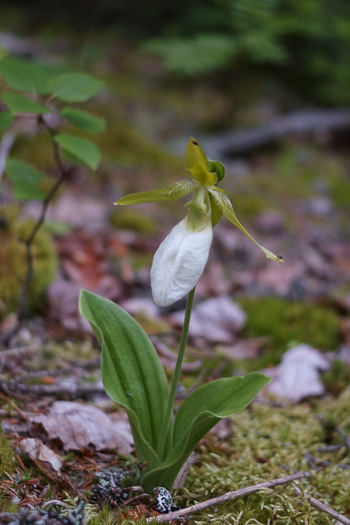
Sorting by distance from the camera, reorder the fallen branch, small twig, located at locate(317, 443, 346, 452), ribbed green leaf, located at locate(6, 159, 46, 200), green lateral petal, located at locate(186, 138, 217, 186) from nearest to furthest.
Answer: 1. green lateral petal, located at locate(186, 138, 217, 186)
2. small twig, located at locate(317, 443, 346, 452)
3. ribbed green leaf, located at locate(6, 159, 46, 200)
4. the fallen branch

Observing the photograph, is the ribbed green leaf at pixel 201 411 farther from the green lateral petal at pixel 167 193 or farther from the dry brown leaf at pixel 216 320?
the dry brown leaf at pixel 216 320

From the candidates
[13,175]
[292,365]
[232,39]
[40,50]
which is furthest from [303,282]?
[40,50]

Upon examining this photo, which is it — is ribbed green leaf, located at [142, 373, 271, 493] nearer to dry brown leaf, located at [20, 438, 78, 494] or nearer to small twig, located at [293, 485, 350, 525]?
dry brown leaf, located at [20, 438, 78, 494]

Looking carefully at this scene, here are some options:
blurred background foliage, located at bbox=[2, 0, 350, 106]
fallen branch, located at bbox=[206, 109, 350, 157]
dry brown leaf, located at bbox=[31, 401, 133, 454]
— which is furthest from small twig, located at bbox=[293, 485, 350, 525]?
blurred background foliage, located at bbox=[2, 0, 350, 106]

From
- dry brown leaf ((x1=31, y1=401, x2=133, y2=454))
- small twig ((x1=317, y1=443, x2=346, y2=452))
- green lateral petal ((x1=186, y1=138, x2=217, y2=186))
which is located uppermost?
green lateral petal ((x1=186, y1=138, x2=217, y2=186))

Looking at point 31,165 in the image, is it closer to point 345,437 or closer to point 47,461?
point 47,461

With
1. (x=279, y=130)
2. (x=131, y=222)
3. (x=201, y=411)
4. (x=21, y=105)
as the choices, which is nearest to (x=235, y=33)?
(x=279, y=130)

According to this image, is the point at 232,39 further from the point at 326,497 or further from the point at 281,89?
the point at 326,497
